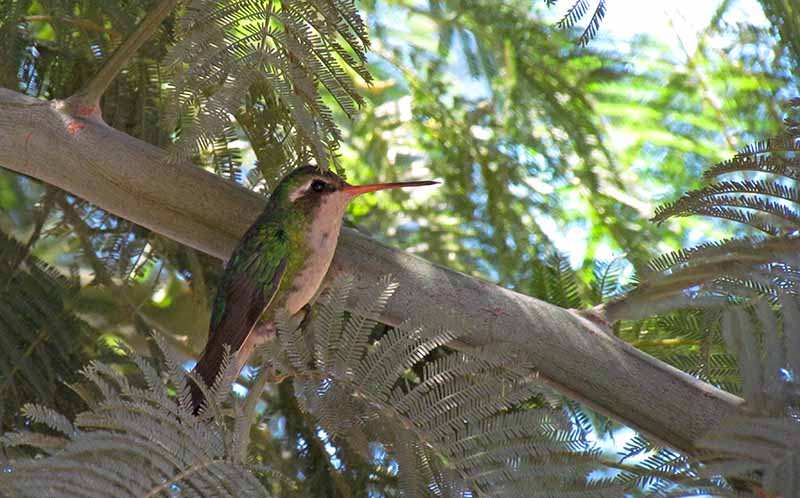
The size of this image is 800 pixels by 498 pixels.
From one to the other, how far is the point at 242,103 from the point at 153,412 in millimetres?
895

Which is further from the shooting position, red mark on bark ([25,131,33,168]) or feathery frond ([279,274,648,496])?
red mark on bark ([25,131,33,168])

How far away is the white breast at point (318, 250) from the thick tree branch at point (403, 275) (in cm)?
22

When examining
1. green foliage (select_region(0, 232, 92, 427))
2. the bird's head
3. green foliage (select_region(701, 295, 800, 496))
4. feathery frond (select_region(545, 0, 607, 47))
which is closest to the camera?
green foliage (select_region(701, 295, 800, 496))

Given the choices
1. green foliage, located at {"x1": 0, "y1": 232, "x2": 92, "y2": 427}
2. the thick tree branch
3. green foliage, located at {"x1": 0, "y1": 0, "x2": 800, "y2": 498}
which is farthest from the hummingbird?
green foliage, located at {"x1": 0, "y1": 232, "x2": 92, "y2": 427}

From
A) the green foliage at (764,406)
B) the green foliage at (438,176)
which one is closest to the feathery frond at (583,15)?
the green foliage at (438,176)

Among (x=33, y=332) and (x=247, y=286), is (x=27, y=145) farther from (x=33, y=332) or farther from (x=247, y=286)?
(x=247, y=286)

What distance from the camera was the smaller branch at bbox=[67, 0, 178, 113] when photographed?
3.24m

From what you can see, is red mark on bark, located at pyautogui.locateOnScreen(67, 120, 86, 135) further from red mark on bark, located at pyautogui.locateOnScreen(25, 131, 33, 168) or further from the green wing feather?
the green wing feather

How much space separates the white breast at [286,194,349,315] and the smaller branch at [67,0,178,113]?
0.78m

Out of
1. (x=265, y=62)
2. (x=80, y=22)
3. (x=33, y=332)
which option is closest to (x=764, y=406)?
(x=265, y=62)

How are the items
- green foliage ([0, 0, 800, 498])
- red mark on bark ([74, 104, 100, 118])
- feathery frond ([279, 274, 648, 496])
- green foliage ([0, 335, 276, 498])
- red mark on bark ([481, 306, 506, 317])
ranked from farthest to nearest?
red mark on bark ([74, 104, 100, 118]) < red mark on bark ([481, 306, 506, 317]) < green foliage ([0, 0, 800, 498]) < feathery frond ([279, 274, 648, 496]) < green foliage ([0, 335, 276, 498])

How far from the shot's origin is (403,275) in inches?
128

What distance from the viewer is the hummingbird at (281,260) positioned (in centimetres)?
362

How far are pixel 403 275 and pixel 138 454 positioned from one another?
41.0 inches
